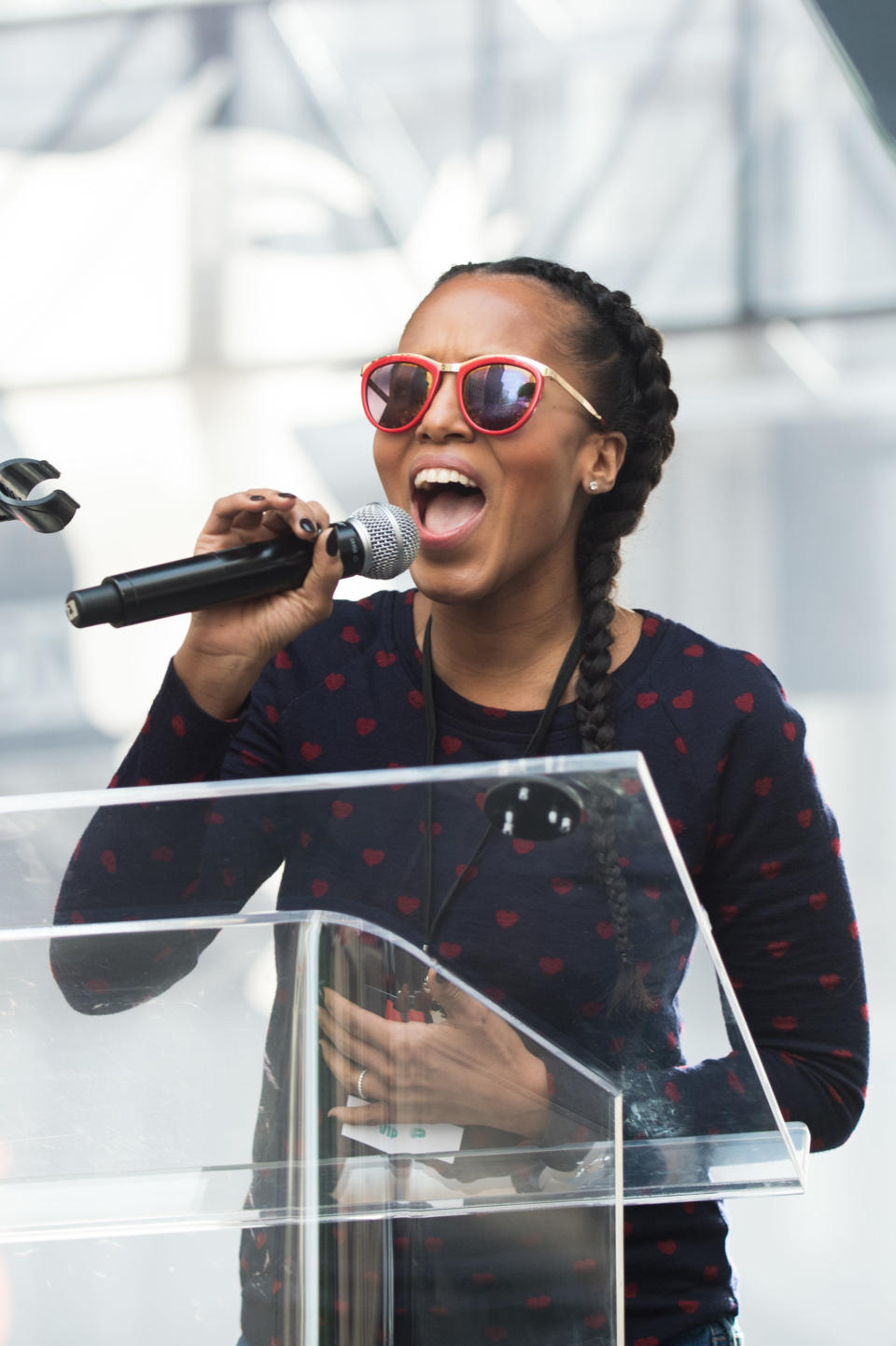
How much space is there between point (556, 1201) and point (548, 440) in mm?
705

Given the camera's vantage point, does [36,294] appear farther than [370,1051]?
Yes

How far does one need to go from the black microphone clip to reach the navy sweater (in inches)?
9.2

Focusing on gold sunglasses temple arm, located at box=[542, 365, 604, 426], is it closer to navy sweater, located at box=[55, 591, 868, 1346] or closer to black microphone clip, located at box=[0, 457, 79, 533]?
navy sweater, located at box=[55, 591, 868, 1346]

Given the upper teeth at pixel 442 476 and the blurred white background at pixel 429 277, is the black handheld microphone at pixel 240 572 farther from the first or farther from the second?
the blurred white background at pixel 429 277

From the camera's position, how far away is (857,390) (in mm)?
2920

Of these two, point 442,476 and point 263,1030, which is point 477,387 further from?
point 263,1030

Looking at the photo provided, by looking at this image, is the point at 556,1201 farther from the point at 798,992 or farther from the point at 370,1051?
the point at 798,992

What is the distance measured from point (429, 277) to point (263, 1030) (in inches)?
99.8

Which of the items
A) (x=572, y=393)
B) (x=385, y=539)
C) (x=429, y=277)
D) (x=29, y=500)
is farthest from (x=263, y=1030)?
(x=429, y=277)

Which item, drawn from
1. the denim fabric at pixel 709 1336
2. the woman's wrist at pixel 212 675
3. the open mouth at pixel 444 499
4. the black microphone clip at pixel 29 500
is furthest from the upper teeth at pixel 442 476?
the denim fabric at pixel 709 1336

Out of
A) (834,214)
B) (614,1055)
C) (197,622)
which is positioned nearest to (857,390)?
(834,214)

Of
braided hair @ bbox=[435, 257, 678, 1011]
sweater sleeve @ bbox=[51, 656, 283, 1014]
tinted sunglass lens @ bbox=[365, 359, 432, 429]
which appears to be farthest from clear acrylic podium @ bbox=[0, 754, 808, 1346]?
tinted sunglass lens @ bbox=[365, 359, 432, 429]

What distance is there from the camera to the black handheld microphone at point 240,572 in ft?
2.78

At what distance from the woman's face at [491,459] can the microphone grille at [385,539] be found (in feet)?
0.29
